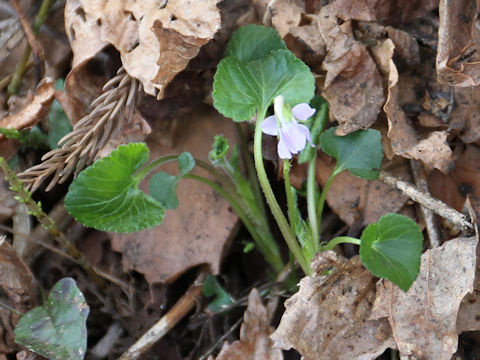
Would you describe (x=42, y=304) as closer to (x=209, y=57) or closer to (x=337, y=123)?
(x=209, y=57)

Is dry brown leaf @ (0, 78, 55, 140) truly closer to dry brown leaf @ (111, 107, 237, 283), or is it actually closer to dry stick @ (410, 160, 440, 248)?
dry brown leaf @ (111, 107, 237, 283)

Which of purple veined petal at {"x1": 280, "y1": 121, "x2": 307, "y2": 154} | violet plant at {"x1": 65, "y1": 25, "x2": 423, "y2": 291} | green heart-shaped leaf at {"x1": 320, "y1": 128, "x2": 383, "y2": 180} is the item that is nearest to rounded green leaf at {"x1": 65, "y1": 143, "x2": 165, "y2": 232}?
violet plant at {"x1": 65, "y1": 25, "x2": 423, "y2": 291}

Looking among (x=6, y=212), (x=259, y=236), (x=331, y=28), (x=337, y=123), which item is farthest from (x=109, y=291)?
(x=331, y=28)

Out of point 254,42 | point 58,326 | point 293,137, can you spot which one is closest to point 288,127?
→ point 293,137

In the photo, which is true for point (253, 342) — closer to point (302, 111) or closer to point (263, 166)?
point (263, 166)

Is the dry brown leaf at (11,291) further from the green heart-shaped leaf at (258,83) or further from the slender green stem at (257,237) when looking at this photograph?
the green heart-shaped leaf at (258,83)
